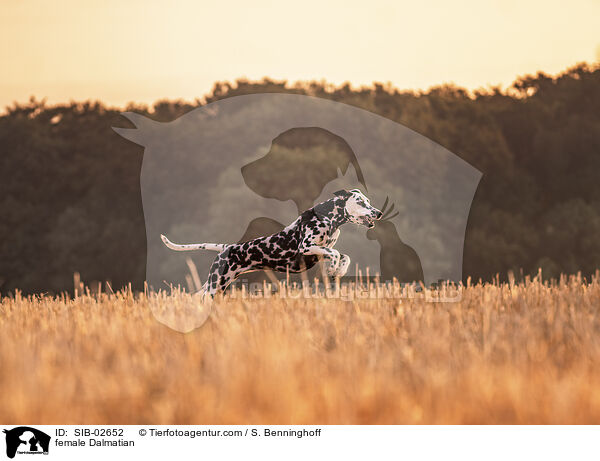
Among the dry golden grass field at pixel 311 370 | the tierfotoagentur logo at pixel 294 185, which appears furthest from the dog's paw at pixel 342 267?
the tierfotoagentur logo at pixel 294 185

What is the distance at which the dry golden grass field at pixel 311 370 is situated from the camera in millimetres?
3455

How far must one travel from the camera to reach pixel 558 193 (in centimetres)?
2758

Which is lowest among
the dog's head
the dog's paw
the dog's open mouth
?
the dog's paw

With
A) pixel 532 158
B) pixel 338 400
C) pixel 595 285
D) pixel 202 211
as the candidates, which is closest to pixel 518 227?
pixel 532 158

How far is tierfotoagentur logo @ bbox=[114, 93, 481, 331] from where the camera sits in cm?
2075

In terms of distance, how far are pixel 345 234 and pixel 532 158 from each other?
12124 millimetres

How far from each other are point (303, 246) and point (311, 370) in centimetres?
416

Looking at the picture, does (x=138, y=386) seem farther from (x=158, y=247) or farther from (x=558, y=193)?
(x=558, y=193)

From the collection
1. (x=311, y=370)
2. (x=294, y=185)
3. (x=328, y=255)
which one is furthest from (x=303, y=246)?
(x=294, y=185)
